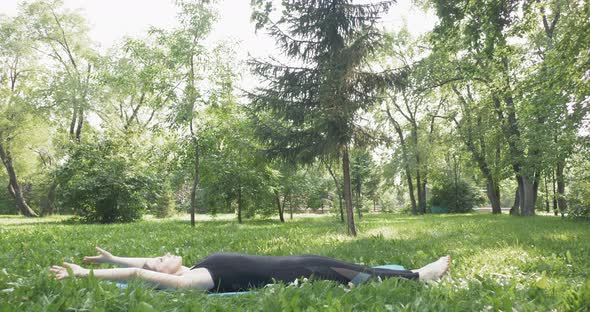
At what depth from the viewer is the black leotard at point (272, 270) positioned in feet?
12.1

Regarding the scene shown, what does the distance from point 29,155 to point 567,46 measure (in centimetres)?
4227

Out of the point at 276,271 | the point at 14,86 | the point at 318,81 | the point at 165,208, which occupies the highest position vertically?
the point at 14,86

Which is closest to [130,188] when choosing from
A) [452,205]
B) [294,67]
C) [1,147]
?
[294,67]

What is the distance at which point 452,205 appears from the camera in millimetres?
39094

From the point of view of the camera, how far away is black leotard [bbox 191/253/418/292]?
3.68m

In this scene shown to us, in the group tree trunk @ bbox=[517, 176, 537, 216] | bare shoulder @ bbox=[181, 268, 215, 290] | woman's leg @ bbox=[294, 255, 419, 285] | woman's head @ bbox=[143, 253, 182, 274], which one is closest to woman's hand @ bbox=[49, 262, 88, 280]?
woman's head @ bbox=[143, 253, 182, 274]

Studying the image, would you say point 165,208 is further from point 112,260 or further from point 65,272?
point 65,272

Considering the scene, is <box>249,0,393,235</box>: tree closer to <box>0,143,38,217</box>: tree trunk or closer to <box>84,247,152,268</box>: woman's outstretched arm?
<box>84,247,152,268</box>: woman's outstretched arm

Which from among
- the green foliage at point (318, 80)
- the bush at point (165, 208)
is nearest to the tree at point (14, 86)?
the bush at point (165, 208)

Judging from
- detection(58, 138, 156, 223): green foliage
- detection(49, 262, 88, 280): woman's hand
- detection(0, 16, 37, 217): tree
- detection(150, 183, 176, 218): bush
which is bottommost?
detection(150, 183, 176, 218): bush

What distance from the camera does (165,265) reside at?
380cm

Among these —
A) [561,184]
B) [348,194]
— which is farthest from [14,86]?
[561,184]

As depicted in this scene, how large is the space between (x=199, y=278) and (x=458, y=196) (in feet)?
131

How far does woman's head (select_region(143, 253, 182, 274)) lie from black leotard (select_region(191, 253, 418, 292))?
0.24m
